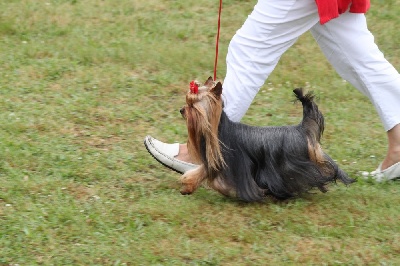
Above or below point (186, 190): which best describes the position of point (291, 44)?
above

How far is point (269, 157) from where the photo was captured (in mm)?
4621

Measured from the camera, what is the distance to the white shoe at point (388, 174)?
5.10 metres

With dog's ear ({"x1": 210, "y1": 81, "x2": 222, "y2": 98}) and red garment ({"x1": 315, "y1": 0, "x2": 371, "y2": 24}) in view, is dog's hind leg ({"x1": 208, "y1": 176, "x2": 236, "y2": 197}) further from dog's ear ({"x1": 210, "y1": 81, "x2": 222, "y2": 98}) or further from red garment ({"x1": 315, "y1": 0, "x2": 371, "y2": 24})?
red garment ({"x1": 315, "y1": 0, "x2": 371, "y2": 24})

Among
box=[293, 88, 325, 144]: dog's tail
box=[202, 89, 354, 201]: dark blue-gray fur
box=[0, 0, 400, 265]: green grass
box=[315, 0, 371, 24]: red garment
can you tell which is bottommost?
box=[0, 0, 400, 265]: green grass

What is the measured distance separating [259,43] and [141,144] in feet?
4.66

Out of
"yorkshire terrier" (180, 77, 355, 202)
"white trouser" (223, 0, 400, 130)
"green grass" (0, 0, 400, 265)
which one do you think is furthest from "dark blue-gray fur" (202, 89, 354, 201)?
"white trouser" (223, 0, 400, 130)

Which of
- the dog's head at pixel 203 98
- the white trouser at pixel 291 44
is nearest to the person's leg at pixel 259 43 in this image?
the white trouser at pixel 291 44

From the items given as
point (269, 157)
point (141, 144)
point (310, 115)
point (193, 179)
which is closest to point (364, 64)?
point (310, 115)

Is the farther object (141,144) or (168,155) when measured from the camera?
(141,144)

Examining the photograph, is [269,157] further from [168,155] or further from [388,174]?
[388,174]

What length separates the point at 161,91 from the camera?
6.79m

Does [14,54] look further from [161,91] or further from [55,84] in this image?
[161,91]

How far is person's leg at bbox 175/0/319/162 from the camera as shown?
4.64m

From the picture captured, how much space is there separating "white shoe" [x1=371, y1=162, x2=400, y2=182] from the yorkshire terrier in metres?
0.54
